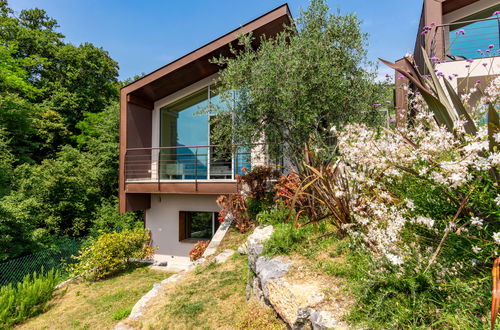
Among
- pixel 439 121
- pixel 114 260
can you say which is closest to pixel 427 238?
pixel 439 121

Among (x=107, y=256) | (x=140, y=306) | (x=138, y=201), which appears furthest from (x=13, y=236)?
(x=140, y=306)

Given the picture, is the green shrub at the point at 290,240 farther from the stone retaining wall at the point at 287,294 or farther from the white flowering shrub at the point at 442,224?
the white flowering shrub at the point at 442,224

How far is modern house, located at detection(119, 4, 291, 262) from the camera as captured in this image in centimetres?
1056

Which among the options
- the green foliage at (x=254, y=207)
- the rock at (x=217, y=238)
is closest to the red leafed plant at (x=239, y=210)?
the green foliage at (x=254, y=207)

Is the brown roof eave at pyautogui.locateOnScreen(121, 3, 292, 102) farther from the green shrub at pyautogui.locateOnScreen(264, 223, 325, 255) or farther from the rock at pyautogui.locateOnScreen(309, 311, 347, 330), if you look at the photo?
the rock at pyautogui.locateOnScreen(309, 311, 347, 330)

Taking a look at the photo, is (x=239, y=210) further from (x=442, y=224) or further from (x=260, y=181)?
(x=442, y=224)

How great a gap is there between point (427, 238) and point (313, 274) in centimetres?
145

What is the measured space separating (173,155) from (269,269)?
29.4 ft

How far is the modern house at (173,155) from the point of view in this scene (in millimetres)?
10559

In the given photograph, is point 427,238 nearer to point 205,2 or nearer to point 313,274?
point 313,274

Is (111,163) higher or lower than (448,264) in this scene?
higher

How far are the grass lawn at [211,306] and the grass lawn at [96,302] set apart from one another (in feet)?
3.63

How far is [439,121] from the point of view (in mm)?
2615

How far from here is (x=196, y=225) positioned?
12.0 metres
